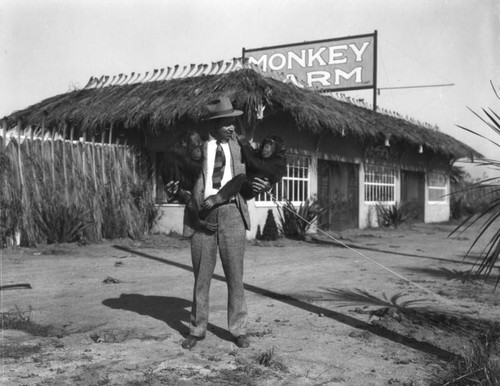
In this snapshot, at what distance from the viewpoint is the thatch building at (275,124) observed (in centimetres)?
1235

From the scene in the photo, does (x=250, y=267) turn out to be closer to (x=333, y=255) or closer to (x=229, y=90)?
(x=333, y=255)

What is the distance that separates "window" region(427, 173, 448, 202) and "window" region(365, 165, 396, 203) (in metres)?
3.63

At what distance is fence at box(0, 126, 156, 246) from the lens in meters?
10.4

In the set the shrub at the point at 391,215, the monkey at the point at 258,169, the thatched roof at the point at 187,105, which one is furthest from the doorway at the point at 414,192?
the monkey at the point at 258,169

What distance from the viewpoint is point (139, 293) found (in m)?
6.80

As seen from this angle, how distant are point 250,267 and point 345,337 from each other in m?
4.35

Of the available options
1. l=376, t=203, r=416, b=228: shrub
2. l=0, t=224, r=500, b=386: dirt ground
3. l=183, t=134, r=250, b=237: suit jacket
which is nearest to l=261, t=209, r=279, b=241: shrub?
l=0, t=224, r=500, b=386: dirt ground

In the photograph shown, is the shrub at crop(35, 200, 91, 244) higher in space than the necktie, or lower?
lower

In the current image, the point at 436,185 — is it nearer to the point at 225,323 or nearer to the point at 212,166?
the point at 225,323

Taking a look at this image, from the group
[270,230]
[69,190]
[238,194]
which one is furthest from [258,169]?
[270,230]

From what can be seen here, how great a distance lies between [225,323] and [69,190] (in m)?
6.97

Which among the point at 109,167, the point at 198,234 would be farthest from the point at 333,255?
the point at 198,234

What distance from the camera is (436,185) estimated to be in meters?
23.9

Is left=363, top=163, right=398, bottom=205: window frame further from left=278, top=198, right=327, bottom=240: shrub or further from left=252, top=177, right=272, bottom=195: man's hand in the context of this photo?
left=252, top=177, right=272, bottom=195: man's hand
